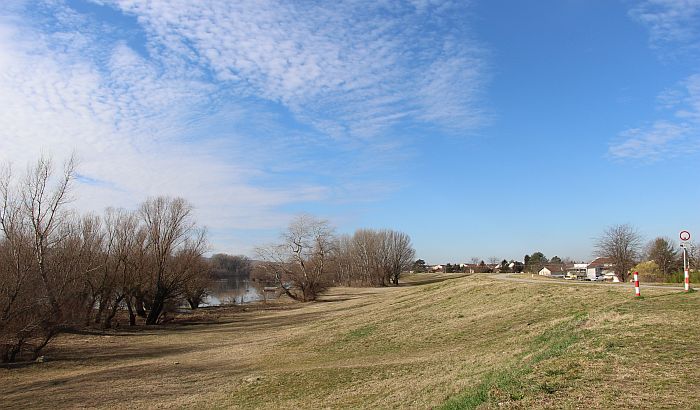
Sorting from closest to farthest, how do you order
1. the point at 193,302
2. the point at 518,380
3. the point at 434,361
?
the point at 518,380, the point at 434,361, the point at 193,302

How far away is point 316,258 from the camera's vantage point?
59031 mm

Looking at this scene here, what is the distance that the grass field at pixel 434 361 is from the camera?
6.76 meters

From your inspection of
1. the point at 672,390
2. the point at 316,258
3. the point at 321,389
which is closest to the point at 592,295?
the point at 321,389

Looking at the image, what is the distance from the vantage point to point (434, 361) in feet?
42.7

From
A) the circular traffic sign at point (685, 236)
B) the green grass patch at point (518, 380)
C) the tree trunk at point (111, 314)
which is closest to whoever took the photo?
the green grass patch at point (518, 380)

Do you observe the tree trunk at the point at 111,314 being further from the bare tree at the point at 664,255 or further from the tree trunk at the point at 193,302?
the bare tree at the point at 664,255

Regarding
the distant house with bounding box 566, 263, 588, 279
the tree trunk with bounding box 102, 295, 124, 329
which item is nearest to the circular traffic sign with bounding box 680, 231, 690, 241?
the tree trunk with bounding box 102, 295, 124, 329

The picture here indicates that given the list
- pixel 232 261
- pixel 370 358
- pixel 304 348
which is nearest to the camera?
pixel 370 358

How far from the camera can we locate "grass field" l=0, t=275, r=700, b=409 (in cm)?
676

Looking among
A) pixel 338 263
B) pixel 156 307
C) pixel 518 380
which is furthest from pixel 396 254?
pixel 518 380

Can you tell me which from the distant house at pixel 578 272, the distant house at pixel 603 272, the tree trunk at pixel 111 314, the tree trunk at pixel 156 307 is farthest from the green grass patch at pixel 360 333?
the distant house at pixel 578 272

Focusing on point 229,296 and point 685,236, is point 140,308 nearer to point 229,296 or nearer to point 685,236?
point 229,296

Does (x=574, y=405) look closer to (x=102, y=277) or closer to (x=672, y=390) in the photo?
(x=672, y=390)

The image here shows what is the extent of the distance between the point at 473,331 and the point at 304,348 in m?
7.49
